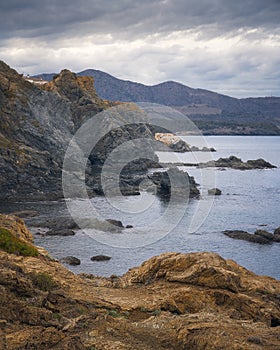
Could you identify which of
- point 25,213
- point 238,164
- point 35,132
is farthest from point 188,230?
point 238,164

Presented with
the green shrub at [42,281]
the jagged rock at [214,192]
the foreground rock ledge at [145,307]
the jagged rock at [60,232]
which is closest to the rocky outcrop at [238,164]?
the jagged rock at [214,192]

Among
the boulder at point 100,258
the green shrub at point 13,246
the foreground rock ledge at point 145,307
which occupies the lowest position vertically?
the boulder at point 100,258

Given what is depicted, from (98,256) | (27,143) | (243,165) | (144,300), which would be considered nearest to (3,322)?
(144,300)

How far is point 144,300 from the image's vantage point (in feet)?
70.7

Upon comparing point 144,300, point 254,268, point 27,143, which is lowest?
point 254,268

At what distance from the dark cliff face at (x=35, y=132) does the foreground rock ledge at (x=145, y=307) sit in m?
65.3

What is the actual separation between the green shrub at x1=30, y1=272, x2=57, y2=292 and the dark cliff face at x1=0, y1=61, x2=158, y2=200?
68.2 meters

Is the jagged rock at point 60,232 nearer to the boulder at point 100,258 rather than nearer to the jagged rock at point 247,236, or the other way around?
the boulder at point 100,258

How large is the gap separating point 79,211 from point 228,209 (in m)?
25.2

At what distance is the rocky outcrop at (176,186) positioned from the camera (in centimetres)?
9662

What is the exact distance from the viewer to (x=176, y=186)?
101 meters

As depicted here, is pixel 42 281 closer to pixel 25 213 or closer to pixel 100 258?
pixel 100 258

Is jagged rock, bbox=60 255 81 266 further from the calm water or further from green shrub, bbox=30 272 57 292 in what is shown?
green shrub, bbox=30 272 57 292

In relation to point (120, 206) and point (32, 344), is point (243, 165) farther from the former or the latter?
point (32, 344)
